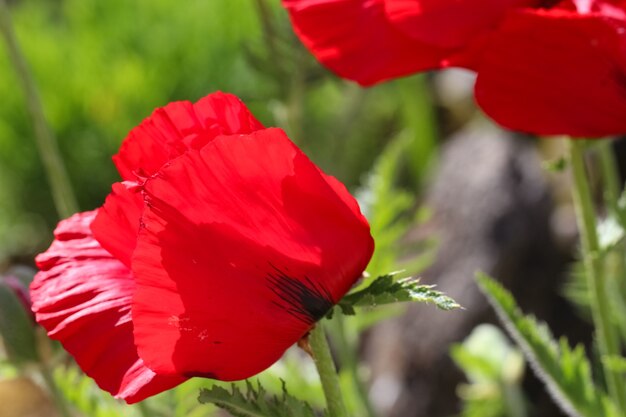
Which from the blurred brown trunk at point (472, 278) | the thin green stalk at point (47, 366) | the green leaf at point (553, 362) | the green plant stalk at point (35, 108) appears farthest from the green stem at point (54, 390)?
the blurred brown trunk at point (472, 278)

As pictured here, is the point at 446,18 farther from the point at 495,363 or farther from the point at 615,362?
the point at 495,363

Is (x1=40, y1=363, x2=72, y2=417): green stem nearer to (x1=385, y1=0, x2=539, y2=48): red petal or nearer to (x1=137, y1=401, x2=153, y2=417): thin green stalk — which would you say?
(x1=137, y1=401, x2=153, y2=417): thin green stalk

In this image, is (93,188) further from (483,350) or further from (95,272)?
(95,272)

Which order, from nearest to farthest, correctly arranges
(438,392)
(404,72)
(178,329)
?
1. (178,329)
2. (404,72)
3. (438,392)

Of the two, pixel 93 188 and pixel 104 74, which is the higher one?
pixel 104 74

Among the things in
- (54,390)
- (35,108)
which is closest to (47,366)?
(54,390)

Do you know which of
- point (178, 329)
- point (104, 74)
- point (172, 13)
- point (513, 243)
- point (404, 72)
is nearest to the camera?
point (178, 329)

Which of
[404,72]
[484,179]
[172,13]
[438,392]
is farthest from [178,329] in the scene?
[172,13]
